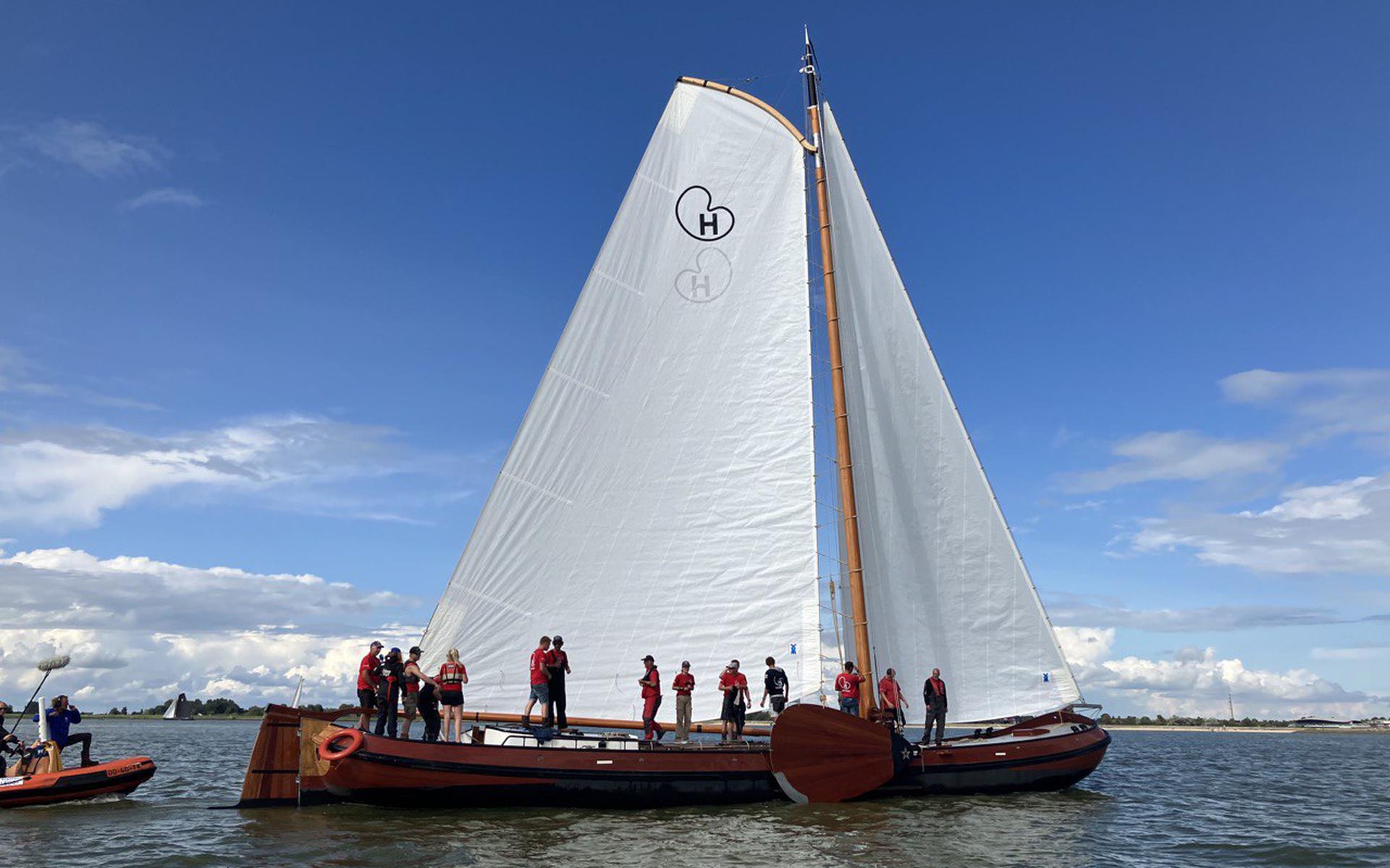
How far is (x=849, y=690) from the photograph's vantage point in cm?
2214

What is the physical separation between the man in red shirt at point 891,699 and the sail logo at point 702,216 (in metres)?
11.1

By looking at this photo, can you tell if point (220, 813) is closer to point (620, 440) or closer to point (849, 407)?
point (620, 440)

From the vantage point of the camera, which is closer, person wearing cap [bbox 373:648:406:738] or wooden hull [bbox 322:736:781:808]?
wooden hull [bbox 322:736:781:808]

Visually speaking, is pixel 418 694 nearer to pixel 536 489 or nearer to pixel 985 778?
pixel 536 489

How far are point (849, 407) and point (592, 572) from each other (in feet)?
24.4

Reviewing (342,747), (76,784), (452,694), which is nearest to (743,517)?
(452,694)

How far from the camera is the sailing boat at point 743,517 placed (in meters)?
21.4

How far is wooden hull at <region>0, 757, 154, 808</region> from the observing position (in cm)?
2130

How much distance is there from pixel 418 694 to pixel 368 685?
1.06m

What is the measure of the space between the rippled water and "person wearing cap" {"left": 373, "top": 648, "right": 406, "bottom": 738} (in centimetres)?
164

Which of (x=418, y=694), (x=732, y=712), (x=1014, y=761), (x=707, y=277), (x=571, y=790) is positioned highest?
(x=707, y=277)

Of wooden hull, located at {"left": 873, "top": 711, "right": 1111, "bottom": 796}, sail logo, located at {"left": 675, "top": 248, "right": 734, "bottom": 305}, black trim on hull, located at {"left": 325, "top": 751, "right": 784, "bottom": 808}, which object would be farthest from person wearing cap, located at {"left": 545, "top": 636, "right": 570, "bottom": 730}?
sail logo, located at {"left": 675, "top": 248, "right": 734, "bottom": 305}

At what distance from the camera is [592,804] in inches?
776

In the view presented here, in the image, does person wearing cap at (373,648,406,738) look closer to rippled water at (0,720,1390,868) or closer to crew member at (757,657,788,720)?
rippled water at (0,720,1390,868)
